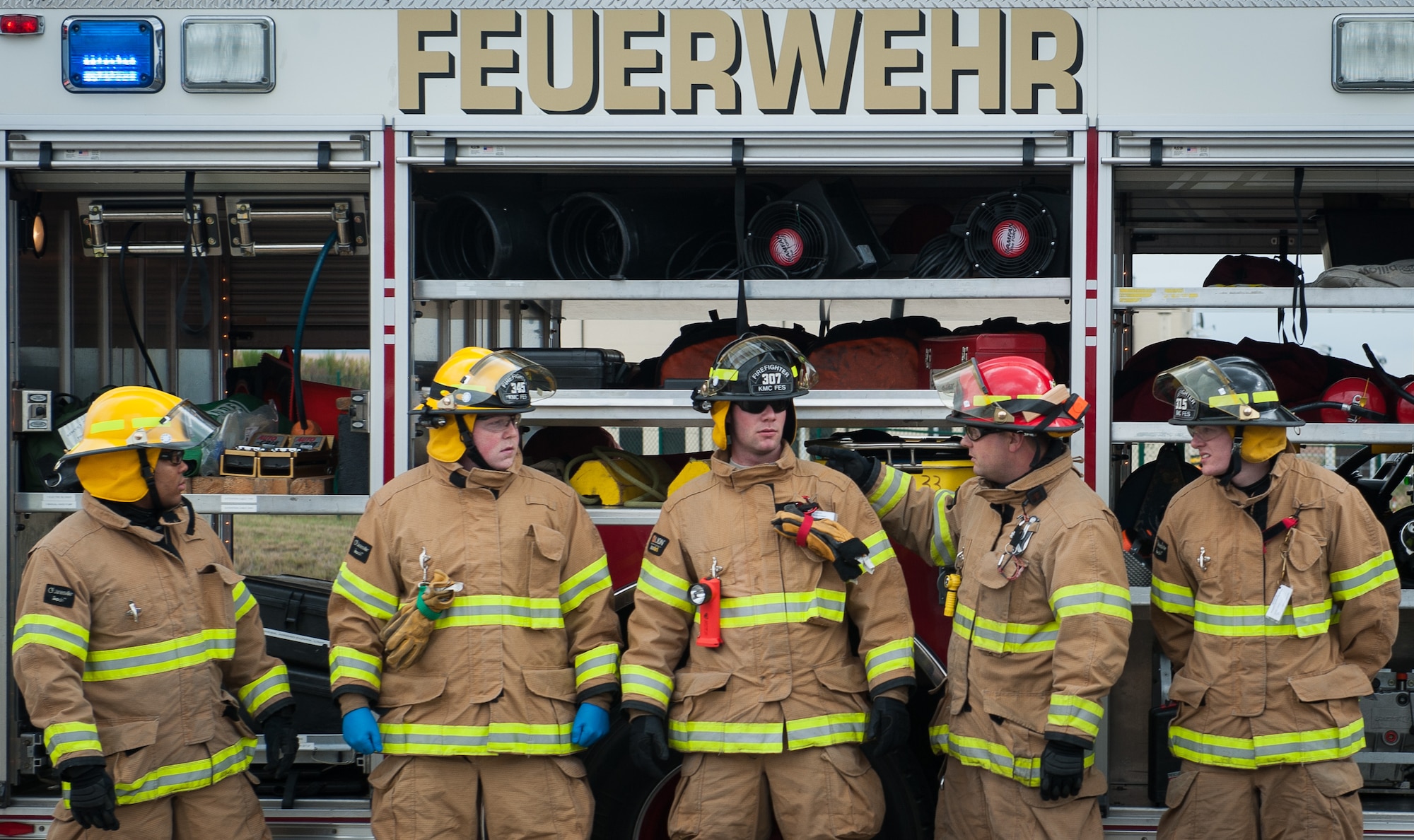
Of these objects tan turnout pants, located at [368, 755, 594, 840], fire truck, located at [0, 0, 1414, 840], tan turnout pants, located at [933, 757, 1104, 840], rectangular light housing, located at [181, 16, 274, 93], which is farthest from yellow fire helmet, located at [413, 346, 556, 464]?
tan turnout pants, located at [933, 757, 1104, 840]

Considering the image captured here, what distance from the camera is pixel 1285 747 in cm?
315

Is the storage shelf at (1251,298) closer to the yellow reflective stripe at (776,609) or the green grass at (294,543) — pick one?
the yellow reflective stripe at (776,609)

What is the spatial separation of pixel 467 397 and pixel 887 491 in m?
1.30

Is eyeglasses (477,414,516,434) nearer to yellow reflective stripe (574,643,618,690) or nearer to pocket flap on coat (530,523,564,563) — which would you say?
pocket flap on coat (530,523,564,563)

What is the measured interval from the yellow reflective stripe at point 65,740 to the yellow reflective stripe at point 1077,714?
2368 millimetres

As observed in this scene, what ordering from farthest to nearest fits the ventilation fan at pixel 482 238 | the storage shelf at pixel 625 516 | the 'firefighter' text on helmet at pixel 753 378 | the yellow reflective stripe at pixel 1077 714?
the ventilation fan at pixel 482 238, the storage shelf at pixel 625 516, the 'firefighter' text on helmet at pixel 753 378, the yellow reflective stripe at pixel 1077 714

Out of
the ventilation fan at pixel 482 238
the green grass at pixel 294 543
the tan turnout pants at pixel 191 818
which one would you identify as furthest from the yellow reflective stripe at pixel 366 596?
the green grass at pixel 294 543

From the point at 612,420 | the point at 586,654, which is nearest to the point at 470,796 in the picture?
the point at 586,654

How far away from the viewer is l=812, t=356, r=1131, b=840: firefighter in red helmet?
2961 millimetres

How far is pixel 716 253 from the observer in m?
4.35

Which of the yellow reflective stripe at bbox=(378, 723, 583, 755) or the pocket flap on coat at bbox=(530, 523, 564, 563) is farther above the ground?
the pocket flap on coat at bbox=(530, 523, 564, 563)

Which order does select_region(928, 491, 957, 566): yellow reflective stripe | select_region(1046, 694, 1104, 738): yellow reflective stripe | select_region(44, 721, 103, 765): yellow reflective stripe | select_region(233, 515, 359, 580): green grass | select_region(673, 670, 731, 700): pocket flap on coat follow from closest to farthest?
select_region(44, 721, 103, 765): yellow reflective stripe < select_region(1046, 694, 1104, 738): yellow reflective stripe < select_region(673, 670, 731, 700): pocket flap on coat < select_region(928, 491, 957, 566): yellow reflective stripe < select_region(233, 515, 359, 580): green grass

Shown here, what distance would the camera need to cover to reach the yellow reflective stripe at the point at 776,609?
10.4 ft

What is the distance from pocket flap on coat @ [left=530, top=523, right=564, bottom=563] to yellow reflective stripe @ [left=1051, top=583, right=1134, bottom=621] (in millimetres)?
1330
